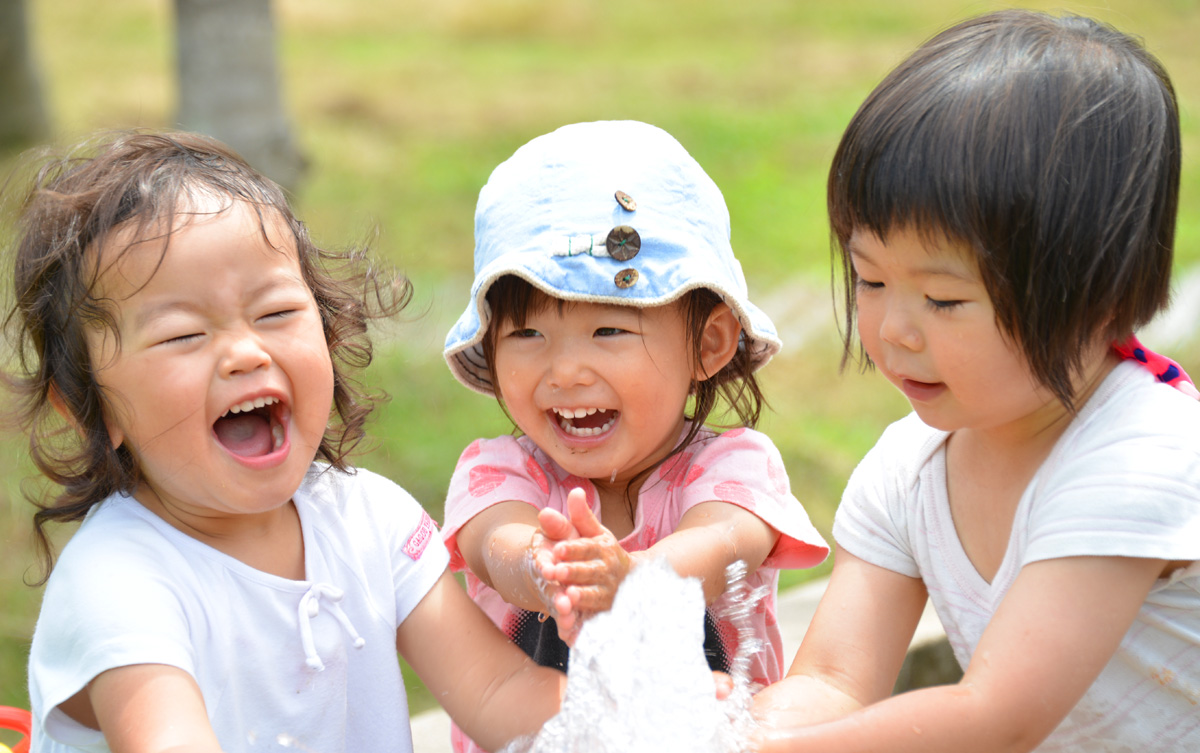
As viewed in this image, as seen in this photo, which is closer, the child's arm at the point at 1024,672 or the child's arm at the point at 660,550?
the child's arm at the point at 1024,672

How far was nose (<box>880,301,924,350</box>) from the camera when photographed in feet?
6.17

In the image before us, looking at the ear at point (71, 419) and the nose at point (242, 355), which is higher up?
the nose at point (242, 355)

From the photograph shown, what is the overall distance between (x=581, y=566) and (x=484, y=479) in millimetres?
534

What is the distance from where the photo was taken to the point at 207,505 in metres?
2.01

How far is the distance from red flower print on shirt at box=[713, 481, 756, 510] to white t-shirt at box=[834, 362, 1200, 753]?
0.18m

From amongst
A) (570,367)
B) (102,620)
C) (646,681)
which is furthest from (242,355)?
(646,681)

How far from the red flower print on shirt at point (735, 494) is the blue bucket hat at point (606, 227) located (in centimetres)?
31

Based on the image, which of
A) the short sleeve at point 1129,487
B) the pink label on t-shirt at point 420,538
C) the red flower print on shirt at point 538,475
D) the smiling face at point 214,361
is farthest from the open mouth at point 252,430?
the short sleeve at point 1129,487

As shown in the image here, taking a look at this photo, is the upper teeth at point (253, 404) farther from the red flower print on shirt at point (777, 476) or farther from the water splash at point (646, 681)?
the red flower print on shirt at point (777, 476)

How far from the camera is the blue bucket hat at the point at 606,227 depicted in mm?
2211

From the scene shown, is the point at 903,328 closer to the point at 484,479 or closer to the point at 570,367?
the point at 570,367

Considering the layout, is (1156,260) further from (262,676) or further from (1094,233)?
(262,676)

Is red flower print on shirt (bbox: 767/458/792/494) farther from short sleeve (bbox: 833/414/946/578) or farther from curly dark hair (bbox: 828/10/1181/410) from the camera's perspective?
curly dark hair (bbox: 828/10/1181/410)

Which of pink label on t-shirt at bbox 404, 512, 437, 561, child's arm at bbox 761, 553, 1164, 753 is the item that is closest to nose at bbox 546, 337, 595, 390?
pink label on t-shirt at bbox 404, 512, 437, 561
